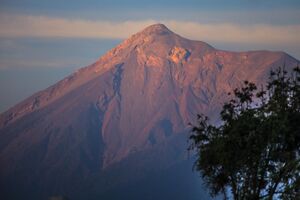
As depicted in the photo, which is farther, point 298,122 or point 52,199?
point 52,199

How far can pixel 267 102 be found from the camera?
107 feet

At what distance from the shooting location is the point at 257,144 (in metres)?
31.0

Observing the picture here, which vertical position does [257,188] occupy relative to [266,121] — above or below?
below

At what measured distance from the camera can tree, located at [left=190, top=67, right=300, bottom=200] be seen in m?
30.8

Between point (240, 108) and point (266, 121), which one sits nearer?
point (266, 121)

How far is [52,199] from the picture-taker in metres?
39.3

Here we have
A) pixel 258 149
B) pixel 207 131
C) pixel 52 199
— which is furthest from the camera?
pixel 52 199

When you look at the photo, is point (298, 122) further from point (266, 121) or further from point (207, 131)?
point (207, 131)

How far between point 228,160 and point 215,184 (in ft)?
7.86

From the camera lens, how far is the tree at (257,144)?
30766 mm

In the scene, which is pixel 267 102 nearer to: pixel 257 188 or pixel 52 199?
pixel 257 188

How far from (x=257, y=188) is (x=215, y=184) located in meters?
3.05

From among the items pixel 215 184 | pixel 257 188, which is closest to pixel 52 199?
pixel 215 184

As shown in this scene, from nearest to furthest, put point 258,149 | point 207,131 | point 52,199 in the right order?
point 258,149, point 207,131, point 52,199
